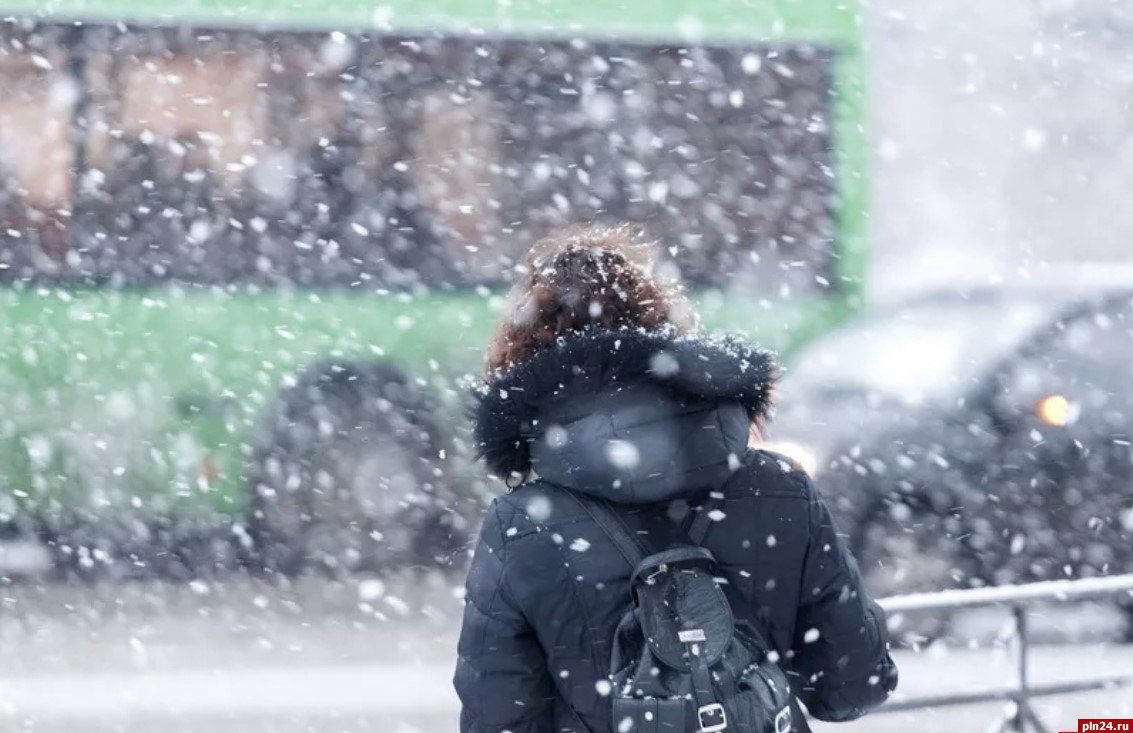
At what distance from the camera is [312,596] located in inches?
326

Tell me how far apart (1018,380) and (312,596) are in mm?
3639

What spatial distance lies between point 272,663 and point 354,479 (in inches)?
73.7

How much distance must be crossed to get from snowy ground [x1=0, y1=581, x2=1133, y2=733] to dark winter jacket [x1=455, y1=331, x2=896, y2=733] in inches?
87.0

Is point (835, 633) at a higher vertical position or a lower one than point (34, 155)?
lower

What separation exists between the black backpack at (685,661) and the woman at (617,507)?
0.20 feet

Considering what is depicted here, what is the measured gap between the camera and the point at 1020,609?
14.2ft

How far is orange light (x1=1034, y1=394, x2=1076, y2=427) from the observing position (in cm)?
718

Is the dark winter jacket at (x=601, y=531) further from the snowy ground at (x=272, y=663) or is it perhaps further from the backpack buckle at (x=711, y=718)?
the snowy ground at (x=272, y=663)

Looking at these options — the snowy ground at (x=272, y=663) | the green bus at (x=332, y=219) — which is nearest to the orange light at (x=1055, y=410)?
the snowy ground at (x=272, y=663)

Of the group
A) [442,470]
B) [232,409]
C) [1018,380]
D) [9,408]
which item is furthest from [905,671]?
[9,408]

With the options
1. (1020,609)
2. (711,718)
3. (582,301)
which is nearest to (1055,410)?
(1020,609)

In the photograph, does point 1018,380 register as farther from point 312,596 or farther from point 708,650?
point 708,650

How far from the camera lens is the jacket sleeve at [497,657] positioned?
96.1 inches

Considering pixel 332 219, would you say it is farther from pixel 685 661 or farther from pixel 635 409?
pixel 685 661
